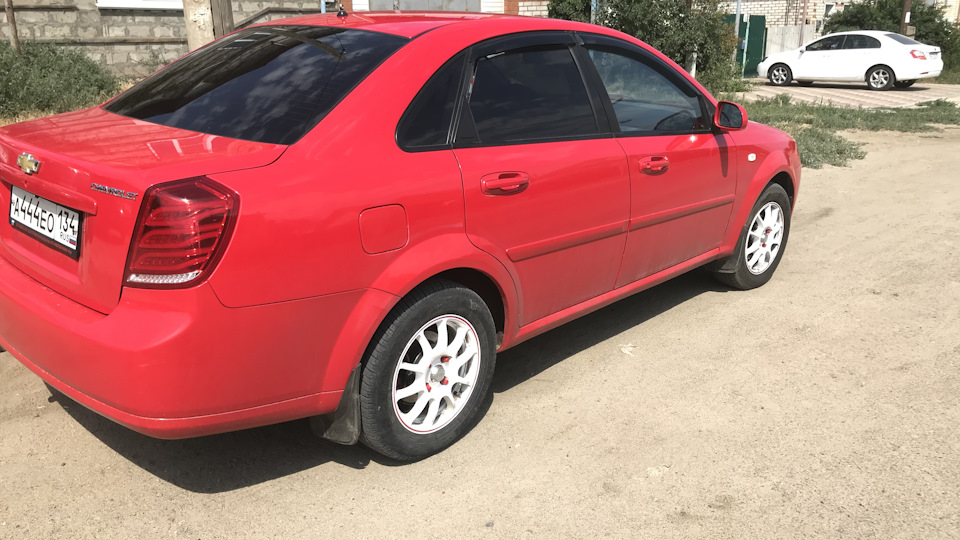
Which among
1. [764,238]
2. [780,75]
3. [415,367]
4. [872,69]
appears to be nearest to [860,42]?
[872,69]

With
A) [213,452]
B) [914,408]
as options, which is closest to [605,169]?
[914,408]

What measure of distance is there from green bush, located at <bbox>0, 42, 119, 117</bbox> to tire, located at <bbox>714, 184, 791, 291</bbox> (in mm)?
8493

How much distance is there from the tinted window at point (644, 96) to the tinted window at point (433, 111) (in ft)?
3.17

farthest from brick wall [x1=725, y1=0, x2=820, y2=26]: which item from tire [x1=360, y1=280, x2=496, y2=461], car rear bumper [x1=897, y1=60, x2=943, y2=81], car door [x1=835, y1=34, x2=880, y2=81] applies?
tire [x1=360, y1=280, x2=496, y2=461]

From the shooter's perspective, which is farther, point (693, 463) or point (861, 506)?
point (693, 463)

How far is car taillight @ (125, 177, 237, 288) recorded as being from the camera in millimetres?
2477

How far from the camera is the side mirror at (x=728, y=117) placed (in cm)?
451

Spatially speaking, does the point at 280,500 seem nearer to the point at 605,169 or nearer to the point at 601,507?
the point at 601,507

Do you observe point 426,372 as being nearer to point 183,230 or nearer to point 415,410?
point 415,410

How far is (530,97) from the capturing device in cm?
357

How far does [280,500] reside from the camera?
300 cm

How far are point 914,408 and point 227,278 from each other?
3080 millimetres

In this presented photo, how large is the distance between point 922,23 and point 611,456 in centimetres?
3071

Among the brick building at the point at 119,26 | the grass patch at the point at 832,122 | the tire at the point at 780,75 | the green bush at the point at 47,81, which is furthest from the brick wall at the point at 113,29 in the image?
the tire at the point at 780,75
